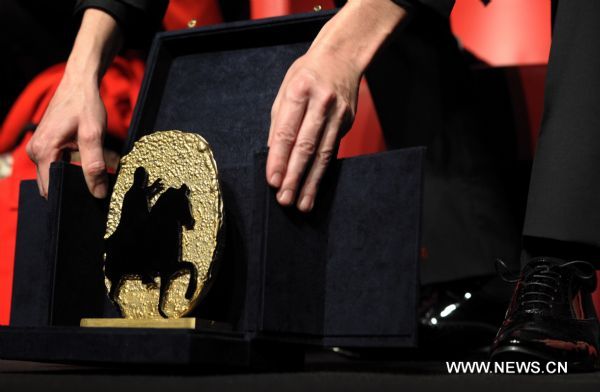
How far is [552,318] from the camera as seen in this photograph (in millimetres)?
833

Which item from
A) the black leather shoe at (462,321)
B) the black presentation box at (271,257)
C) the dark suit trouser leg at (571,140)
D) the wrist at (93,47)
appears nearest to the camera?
the black presentation box at (271,257)

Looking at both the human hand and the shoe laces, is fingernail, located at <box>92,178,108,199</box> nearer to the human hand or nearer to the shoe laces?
the human hand

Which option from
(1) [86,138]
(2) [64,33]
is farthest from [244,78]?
(2) [64,33]

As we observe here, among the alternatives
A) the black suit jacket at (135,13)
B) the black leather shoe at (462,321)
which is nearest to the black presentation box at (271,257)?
the black suit jacket at (135,13)

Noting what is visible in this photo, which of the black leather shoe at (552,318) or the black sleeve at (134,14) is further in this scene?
the black sleeve at (134,14)

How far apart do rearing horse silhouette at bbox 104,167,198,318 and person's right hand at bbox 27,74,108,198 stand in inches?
4.8

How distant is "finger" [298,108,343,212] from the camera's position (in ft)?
2.57

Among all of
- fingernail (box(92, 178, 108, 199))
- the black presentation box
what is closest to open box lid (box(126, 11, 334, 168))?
the black presentation box

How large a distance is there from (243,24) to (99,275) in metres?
0.35

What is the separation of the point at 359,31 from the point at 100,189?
339 millimetres

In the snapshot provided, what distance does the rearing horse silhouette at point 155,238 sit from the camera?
0.84 m

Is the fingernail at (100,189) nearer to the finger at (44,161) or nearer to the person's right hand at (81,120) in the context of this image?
the person's right hand at (81,120)

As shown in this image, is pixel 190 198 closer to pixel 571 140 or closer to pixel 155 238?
pixel 155 238

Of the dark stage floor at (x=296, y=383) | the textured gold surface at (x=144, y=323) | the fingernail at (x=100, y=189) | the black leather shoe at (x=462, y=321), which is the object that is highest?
the fingernail at (x=100, y=189)
